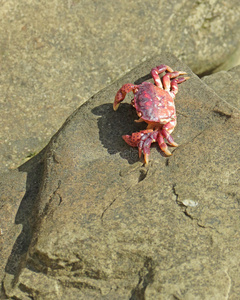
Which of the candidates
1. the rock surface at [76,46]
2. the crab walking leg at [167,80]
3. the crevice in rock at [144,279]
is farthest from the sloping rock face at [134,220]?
the rock surface at [76,46]

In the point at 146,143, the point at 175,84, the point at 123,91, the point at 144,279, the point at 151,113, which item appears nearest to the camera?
the point at 144,279

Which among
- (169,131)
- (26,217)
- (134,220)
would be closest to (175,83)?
(169,131)

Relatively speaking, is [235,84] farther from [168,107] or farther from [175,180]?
[175,180]

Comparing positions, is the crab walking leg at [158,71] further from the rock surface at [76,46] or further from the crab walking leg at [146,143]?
the rock surface at [76,46]

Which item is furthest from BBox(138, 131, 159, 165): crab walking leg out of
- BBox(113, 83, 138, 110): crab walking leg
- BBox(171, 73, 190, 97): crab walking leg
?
BBox(171, 73, 190, 97): crab walking leg

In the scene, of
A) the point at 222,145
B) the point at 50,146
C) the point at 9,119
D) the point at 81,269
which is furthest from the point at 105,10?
the point at 81,269

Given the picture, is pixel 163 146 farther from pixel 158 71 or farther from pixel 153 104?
pixel 158 71
